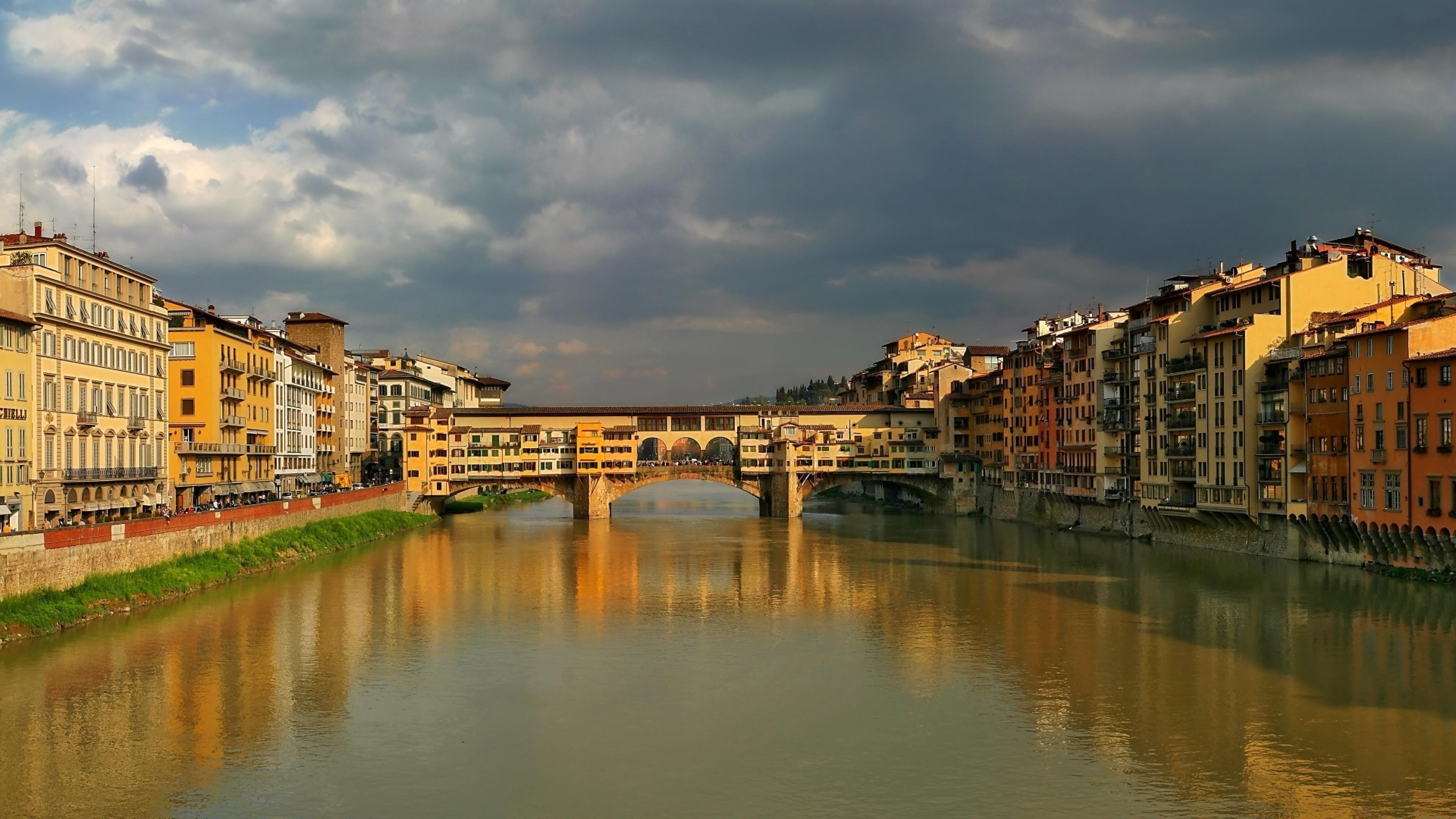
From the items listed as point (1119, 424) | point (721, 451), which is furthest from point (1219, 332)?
point (721, 451)

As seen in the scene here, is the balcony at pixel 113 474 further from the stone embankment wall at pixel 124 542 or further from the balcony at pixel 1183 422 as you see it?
the balcony at pixel 1183 422

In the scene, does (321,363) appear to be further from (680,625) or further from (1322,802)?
(1322,802)

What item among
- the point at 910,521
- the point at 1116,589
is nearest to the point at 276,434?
the point at 910,521

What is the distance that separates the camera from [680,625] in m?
37.6

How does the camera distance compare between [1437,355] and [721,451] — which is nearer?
[1437,355]

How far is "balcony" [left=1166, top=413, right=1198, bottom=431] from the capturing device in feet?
183

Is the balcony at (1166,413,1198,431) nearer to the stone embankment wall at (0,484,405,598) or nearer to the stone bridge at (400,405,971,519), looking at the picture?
the stone bridge at (400,405,971,519)

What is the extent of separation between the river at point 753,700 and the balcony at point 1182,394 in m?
10.5

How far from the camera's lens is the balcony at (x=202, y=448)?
56.8 meters

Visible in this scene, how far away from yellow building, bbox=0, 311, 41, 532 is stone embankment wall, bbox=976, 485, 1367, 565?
44365mm

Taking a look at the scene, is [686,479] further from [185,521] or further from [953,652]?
A: [953,652]

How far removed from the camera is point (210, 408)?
58406 mm

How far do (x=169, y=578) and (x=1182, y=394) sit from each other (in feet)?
136

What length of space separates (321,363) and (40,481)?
44903 millimetres
